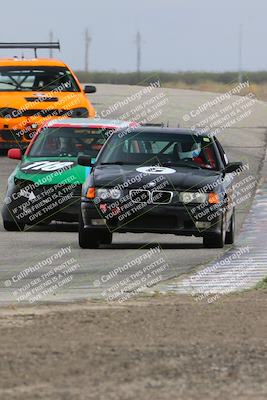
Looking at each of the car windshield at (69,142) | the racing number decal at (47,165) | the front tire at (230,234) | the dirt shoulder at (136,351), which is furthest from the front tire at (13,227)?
the dirt shoulder at (136,351)

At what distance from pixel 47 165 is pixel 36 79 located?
37.9ft

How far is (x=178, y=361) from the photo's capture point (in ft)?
27.2

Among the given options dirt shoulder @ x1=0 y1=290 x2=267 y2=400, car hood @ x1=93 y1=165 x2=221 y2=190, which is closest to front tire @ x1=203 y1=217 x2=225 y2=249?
car hood @ x1=93 y1=165 x2=221 y2=190

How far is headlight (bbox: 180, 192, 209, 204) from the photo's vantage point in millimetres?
16125

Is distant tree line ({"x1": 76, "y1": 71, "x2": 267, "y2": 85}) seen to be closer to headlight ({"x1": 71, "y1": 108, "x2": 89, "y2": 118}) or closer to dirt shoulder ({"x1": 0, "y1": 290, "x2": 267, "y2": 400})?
headlight ({"x1": 71, "y1": 108, "x2": 89, "y2": 118})

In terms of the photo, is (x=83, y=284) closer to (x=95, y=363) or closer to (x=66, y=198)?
(x=95, y=363)

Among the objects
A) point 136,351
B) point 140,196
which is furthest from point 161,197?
point 136,351

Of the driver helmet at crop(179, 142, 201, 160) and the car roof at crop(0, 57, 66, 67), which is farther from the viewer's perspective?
the car roof at crop(0, 57, 66, 67)

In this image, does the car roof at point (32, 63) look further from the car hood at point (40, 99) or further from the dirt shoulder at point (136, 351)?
the dirt shoulder at point (136, 351)

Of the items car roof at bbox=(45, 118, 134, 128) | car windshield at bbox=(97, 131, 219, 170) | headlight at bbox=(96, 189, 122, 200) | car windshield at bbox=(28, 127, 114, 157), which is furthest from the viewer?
car roof at bbox=(45, 118, 134, 128)

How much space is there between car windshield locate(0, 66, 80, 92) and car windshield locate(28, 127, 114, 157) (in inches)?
385

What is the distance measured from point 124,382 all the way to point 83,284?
5.09 metres

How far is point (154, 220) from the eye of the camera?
1608cm

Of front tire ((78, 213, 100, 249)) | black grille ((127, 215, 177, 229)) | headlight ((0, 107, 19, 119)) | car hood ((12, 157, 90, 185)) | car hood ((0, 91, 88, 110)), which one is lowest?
headlight ((0, 107, 19, 119))
